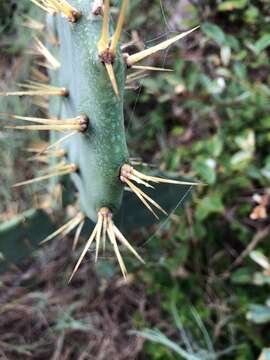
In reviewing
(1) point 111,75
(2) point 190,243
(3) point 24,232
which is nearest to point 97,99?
(1) point 111,75

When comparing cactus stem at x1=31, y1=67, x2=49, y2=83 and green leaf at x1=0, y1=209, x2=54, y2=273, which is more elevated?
cactus stem at x1=31, y1=67, x2=49, y2=83

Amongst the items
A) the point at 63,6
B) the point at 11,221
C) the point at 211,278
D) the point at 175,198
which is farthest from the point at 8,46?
the point at 211,278

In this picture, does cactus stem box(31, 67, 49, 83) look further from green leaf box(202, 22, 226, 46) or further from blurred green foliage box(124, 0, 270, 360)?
green leaf box(202, 22, 226, 46)

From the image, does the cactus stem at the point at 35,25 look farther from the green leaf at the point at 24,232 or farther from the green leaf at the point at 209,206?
the green leaf at the point at 209,206

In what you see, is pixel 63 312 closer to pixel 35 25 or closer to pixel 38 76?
pixel 38 76

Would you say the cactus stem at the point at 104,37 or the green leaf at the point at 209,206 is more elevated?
the cactus stem at the point at 104,37

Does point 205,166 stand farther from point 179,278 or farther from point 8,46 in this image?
point 8,46

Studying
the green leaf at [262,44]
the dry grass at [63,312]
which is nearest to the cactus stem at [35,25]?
the green leaf at [262,44]

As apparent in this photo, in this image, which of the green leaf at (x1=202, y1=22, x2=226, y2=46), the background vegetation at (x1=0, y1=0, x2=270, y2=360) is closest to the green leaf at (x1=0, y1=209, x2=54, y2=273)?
the background vegetation at (x1=0, y1=0, x2=270, y2=360)
